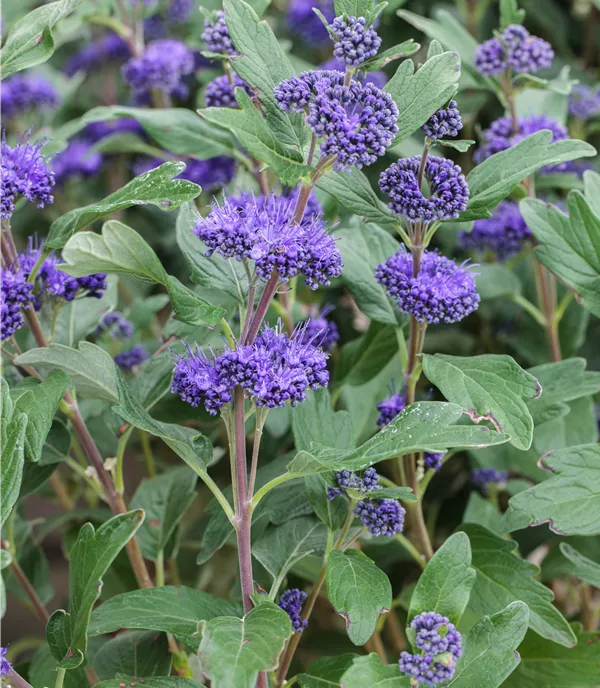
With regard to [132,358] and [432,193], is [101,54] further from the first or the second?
[432,193]

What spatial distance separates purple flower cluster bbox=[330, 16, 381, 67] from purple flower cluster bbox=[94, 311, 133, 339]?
580 mm

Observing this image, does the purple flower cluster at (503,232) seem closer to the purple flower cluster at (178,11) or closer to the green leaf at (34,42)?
the green leaf at (34,42)

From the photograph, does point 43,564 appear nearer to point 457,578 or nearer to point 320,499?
point 320,499

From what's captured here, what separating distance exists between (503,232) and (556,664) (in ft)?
1.92

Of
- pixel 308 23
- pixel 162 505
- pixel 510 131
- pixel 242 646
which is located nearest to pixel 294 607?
pixel 242 646

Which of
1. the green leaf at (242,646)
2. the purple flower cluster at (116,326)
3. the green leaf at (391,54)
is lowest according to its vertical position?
the purple flower cluster at (116,326)

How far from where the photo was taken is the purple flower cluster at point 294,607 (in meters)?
0.79

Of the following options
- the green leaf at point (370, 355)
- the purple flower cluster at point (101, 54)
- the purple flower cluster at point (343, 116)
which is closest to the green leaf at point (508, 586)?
the green leaf at point (370, 355)

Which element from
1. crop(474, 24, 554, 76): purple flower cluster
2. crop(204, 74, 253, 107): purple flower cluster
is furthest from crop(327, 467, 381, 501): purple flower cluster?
crop(474, 24, 554, 76): purple flower cluster

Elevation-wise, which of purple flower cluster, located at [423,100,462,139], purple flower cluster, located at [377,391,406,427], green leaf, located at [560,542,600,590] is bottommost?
green leaf, located at [560,542,600,590]

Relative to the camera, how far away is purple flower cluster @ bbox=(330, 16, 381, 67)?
0.68 metres

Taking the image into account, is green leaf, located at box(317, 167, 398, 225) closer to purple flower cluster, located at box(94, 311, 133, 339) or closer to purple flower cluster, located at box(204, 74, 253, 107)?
purple flower cluster, located at box(204, 74, 253, 107)

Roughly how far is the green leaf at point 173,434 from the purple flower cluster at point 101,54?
1.29 m

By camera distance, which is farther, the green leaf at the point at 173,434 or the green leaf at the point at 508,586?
the green leaf at the point at 508,586
